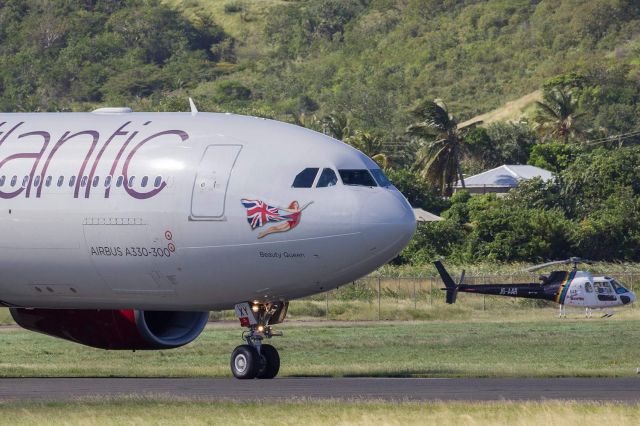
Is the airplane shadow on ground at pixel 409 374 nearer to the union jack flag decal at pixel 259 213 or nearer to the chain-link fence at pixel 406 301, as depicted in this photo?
the union jack flag decal at pixel 259 213

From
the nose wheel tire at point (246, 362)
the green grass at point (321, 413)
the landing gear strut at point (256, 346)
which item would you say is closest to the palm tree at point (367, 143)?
the landing gear strut at point (256, 346)

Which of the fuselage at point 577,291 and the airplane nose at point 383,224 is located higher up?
the airplane nose at point 383,224

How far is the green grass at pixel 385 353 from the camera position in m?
35.1

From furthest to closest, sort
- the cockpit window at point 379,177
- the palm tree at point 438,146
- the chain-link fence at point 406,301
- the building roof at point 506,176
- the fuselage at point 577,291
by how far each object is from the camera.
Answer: the building roof at point 506,176 → the palm tree at point 438,146 → the chain-link fence at point 406,301 → the fuselage at point 577,291 → the cockpit window at point 379,177

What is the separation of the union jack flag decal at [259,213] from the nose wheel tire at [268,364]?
283cm

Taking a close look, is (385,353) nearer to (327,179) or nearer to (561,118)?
(327,179)

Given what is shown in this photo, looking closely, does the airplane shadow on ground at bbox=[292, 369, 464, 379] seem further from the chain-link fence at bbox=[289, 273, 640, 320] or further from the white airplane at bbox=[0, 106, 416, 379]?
the chain-link fence at bbox=[289, 273, 640, 320]

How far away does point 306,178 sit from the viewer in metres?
29.1

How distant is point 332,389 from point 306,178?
4046 millimetres

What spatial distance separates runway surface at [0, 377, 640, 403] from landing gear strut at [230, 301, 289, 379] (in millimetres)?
347

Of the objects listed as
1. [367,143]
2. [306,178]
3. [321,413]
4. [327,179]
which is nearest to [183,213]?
[306,178]

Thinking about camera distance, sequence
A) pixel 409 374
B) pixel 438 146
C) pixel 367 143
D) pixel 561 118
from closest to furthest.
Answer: pixel 409 374, pixel 367 143, pixel 438 146, pixel 561 118

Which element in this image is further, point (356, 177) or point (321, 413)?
point (356, 177)

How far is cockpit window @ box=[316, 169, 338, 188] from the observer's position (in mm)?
29047
